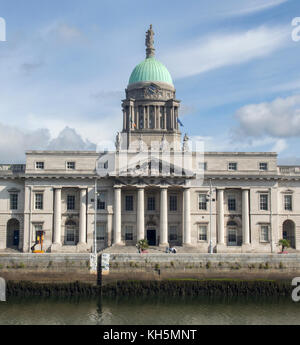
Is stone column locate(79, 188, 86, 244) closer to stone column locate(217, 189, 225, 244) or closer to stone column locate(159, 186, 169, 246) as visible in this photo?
stone column locate(159, 186, 169, 246)

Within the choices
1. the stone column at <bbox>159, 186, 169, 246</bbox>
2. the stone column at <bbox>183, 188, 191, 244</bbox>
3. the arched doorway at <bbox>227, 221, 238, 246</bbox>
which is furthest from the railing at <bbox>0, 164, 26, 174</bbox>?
the arched doorway at <bbox>227, 221, 238, 246</bbox>

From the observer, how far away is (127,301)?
47656mm

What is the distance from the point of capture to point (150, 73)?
81875mm

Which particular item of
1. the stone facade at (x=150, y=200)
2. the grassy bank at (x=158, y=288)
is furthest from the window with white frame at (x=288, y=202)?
the grassy bank at (x=158, y=288)

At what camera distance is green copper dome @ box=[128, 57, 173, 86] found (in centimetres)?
8169

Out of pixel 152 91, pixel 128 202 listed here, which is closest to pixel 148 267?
pixel 128 202

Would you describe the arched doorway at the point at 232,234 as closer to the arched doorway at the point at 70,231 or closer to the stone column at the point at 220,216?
the stone column at the point at 220,216

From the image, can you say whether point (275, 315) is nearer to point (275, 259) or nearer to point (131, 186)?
point (275, 259)

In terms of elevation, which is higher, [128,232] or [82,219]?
[82,219]

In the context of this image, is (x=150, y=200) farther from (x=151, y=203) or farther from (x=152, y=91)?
(x=152, y=91)

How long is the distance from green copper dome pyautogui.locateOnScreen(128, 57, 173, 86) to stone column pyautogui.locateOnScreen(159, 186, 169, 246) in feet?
73.3

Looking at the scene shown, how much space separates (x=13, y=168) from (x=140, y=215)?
59.3ft

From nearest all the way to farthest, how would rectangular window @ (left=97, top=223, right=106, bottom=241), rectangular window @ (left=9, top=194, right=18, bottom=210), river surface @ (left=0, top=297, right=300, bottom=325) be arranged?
river surface @ (left=0, top=297, right=300, bottom=325) → rectangular window @ (left=97, top=223, right=106, bottom=241) → rectangular window @ (left=9, top=194, right=18, bottom=210)
